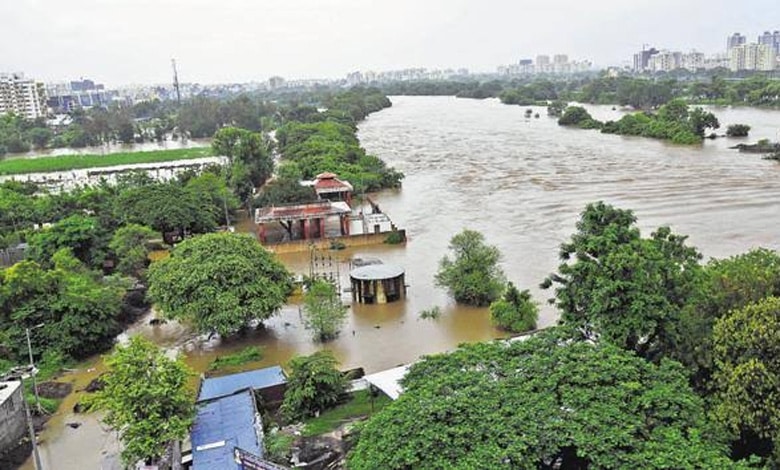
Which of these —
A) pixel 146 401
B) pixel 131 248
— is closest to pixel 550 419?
pixel 146 401

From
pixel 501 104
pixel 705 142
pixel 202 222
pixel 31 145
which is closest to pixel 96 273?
pixel 202 222

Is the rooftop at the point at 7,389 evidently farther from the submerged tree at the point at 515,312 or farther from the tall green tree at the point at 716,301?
the tall green tree at the point at 716,301

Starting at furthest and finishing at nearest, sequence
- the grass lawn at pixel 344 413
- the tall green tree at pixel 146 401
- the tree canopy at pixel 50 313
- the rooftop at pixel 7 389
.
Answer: the tree canopy at pixel 50 313, the rooftop at pixel 7 389, the grass lawn at pixel 344 413, the tall green tree at pixel 146 401

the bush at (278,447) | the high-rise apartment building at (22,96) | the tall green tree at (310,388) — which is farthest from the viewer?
the high-rise apartment building at (22,96)

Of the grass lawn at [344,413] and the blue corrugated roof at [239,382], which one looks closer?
the grass lawn at [344,413]

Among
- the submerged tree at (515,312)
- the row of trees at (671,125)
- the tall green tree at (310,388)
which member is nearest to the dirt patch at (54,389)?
the tall green tree at (310,388)

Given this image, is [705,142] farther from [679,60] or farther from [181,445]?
[679,60]

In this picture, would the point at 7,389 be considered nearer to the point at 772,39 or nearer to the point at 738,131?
the point at 738,131
